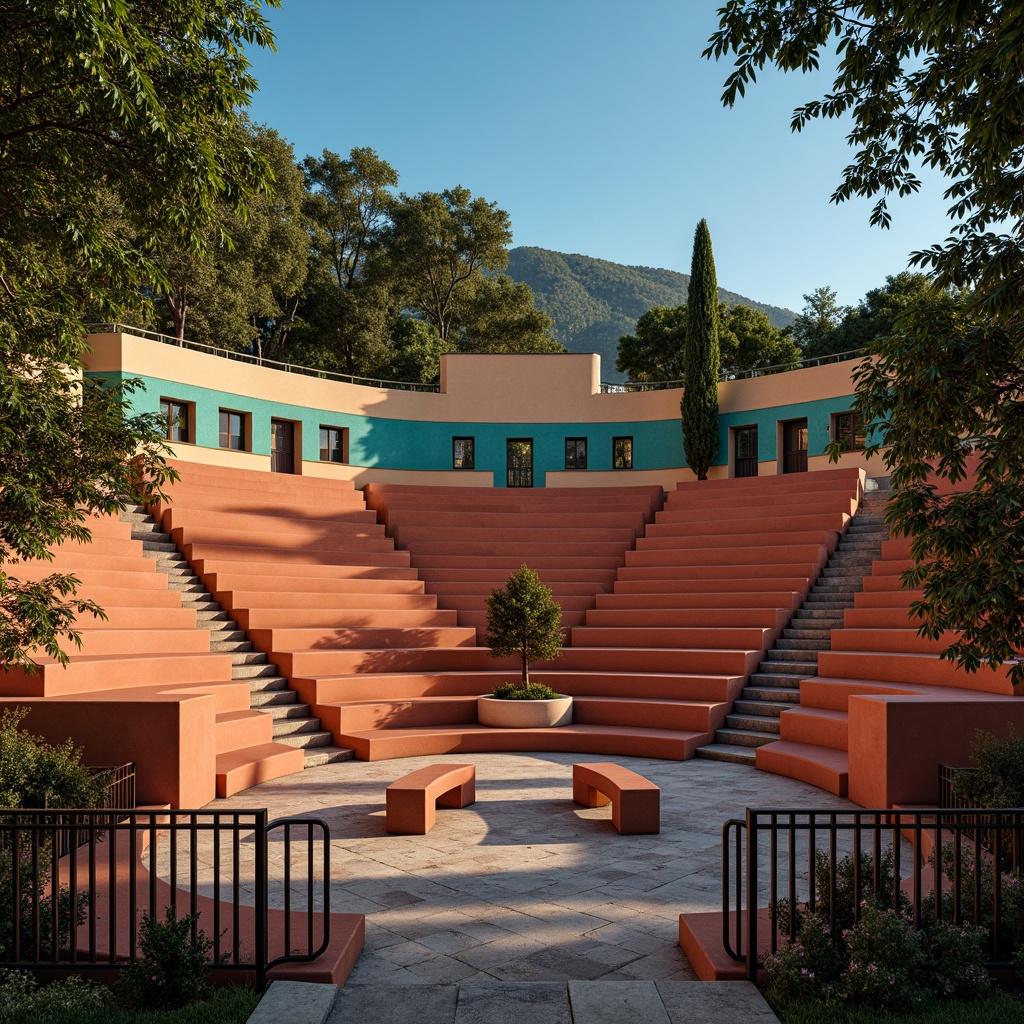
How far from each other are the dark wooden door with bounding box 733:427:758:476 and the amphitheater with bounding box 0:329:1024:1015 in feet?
0.27

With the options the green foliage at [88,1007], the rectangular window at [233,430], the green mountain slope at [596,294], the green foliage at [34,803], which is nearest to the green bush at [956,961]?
the green foliage at [88,1007]

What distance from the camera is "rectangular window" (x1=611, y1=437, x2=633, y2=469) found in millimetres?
24969

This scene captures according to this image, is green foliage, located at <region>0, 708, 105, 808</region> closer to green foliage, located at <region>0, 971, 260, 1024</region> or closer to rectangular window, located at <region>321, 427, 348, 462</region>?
green foliage, located at <region>0, 971, 260, 1024</region>

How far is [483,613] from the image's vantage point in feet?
50.8

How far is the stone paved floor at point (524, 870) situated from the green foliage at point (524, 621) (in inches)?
83.5

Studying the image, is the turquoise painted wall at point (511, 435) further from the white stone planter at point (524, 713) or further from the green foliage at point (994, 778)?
the green foliage at point (994, 778)

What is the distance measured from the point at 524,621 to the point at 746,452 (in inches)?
553

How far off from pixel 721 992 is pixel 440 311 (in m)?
39.5

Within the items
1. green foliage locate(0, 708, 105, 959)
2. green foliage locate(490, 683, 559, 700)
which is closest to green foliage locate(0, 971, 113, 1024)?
green foliage locate(0, 708, 105, 959)

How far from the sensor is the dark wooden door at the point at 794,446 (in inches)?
912

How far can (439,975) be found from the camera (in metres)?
4.95

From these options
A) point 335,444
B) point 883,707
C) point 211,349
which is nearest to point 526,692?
point 883,707

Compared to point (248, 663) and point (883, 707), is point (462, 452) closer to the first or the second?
point (248, 663)

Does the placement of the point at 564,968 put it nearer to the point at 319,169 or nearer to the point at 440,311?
the point at 440,311
